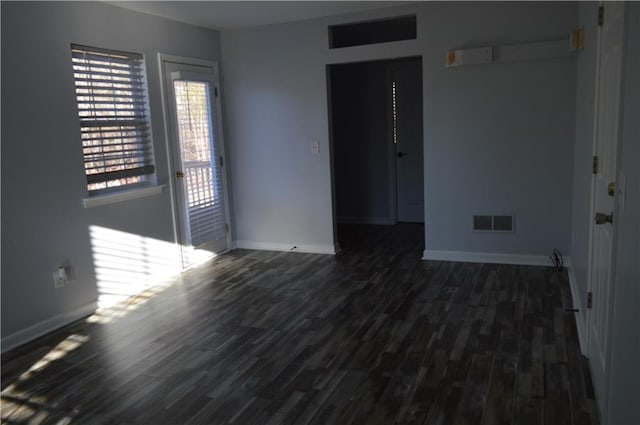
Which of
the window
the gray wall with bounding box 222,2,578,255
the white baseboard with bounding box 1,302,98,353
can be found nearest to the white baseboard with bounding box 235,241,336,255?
A: the gray wall with bounding box 222,2,578,255

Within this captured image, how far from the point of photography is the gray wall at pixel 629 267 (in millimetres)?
1676

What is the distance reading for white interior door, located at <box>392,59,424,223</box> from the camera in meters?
6.66

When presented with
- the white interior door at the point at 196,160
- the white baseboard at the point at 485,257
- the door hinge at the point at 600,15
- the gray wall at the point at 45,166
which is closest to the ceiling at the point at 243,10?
the gray wall at the point at 45,166

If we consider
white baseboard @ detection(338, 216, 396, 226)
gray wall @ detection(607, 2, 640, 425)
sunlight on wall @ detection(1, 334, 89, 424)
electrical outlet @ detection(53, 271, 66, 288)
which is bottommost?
sunlight on wall @ detection(1, 334, 89, 424)

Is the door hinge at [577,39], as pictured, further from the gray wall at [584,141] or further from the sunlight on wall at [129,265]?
the sunlight on wall at [129,265]

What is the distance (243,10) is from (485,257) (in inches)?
129

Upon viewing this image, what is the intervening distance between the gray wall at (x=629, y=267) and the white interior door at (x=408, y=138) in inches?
190

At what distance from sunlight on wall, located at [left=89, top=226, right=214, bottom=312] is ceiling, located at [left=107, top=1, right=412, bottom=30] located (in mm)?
1992

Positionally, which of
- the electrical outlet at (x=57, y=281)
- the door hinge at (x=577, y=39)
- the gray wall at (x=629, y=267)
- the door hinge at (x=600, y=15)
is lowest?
the electrical outlet at (x=57, y=281)

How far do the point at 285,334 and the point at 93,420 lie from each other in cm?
132

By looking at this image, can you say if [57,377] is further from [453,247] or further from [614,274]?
[453,247]

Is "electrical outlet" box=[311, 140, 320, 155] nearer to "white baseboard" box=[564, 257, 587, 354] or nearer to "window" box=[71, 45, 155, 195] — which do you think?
"window" box=[71, 45, 155, 195]

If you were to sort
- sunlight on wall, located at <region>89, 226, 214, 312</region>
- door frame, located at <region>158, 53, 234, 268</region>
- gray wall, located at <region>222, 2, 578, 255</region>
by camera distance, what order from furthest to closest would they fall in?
door frame, located at <region>158, 53, 234, 268</region>
gray wall, located at <region>222, 2, 578, 255</region>
sunlight on wall, located at <region>89, 226, 214, 312</region>

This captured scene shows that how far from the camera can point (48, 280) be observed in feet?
12.3
